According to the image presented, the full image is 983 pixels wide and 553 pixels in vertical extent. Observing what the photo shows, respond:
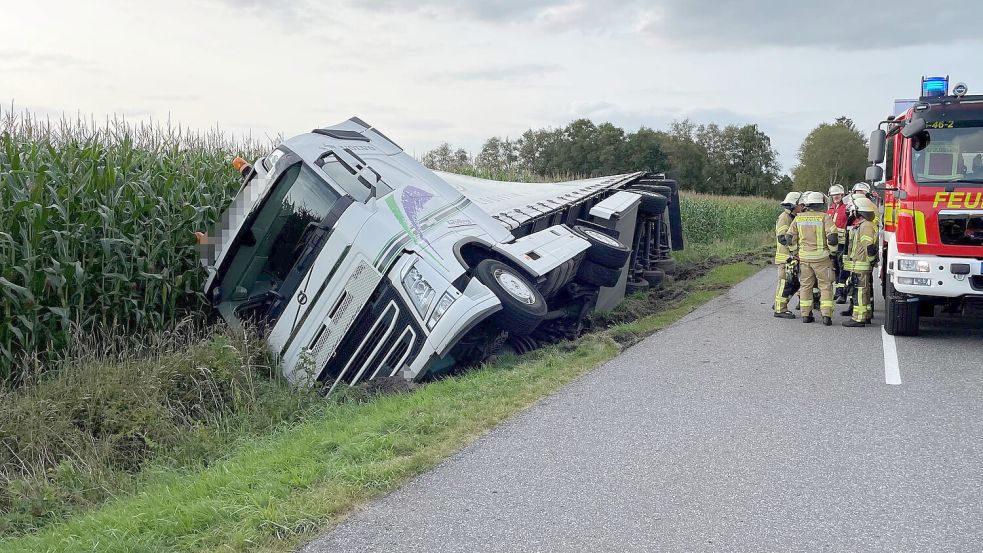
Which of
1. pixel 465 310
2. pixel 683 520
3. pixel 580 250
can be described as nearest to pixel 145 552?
pixel 683 520

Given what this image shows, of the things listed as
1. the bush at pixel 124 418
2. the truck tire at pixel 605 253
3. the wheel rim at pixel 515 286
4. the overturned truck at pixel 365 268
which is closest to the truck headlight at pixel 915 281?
the truck tire at pixel 605 253

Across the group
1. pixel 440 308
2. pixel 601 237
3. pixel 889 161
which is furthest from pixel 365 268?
pixel 889 161

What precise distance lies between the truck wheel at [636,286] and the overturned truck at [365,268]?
4941 mm

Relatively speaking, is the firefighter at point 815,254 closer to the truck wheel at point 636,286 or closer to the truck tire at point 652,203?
the truck wheel at point 636,286

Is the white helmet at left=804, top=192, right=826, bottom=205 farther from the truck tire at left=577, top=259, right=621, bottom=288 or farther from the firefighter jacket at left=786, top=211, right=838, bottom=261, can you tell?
the truck tire at left=577, top=259, right=621, bottom=288

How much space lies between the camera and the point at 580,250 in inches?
344

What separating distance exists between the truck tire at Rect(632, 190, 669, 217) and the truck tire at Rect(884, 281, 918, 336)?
17.4ft

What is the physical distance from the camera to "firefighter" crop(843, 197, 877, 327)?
9.54 m

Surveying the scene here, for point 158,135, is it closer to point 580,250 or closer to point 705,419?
point 580,250

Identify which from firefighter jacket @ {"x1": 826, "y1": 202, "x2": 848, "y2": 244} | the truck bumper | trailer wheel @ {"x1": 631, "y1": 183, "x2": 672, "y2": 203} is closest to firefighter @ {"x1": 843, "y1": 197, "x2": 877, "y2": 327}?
the truck bumper

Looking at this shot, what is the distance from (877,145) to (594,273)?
345cm

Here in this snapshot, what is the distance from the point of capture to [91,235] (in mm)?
7430

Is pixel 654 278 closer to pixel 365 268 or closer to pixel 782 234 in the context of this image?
pixel 782 234

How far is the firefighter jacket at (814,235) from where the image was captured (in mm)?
9773
